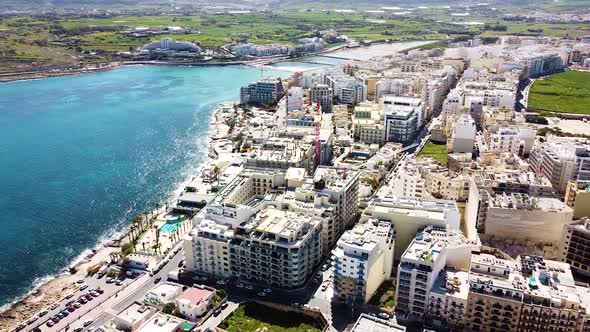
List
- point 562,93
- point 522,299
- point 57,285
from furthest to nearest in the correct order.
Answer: point 562,93
point 57,285
point 522,299

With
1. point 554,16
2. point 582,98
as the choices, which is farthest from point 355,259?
point 554,16

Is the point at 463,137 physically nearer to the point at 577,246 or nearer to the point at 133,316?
the point at 577,246

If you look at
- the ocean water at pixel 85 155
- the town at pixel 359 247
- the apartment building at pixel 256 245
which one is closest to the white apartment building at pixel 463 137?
the town at pixel 359 247

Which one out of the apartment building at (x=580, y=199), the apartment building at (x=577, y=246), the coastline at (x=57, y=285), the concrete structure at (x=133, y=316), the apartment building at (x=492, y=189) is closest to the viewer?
the concrete structure at (x=133, y=316)

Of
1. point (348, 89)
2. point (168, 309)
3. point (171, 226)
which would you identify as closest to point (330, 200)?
→ point (168, 309)

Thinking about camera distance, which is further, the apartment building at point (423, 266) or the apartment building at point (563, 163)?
the apartment building at point (563, 163)

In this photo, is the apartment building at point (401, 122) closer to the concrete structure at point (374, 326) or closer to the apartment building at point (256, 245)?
the apartment building at point (256, 245)
